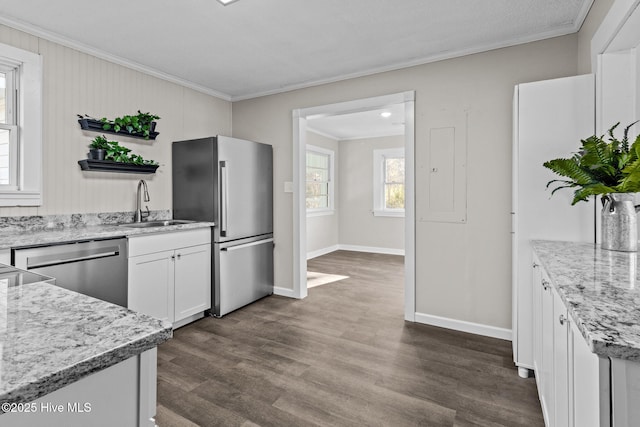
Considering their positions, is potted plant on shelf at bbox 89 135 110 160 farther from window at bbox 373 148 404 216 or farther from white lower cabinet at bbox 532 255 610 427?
window at bbox 373 148 404 216

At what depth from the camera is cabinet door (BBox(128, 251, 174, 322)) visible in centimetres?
267

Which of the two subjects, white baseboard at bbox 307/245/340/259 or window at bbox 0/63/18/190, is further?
white baseboard at bbox 307/245/340/259

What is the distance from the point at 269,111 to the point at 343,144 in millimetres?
3465

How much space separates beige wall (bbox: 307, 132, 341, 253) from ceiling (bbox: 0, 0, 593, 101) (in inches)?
127

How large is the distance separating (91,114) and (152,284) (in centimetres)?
157

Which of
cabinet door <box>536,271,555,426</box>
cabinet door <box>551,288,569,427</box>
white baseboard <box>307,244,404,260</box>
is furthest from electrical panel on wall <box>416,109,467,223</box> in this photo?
white baseboard <box>307,244,404,260</box>

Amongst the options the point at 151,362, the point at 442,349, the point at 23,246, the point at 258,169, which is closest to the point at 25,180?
the point at 23,246

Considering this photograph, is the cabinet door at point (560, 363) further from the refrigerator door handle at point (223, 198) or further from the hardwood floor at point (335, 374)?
the refrigerator door handle at point (223, 198)

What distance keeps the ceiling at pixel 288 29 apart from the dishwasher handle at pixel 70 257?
166 cm

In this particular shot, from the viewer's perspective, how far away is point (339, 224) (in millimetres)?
7430

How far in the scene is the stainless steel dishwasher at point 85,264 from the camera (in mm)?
2064

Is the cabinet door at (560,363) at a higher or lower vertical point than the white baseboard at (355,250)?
higher

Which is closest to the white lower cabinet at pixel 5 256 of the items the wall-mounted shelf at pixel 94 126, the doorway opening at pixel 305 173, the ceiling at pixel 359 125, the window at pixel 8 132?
the window at pixel 8 132

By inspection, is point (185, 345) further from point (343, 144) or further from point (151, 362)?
point (343, 144)
